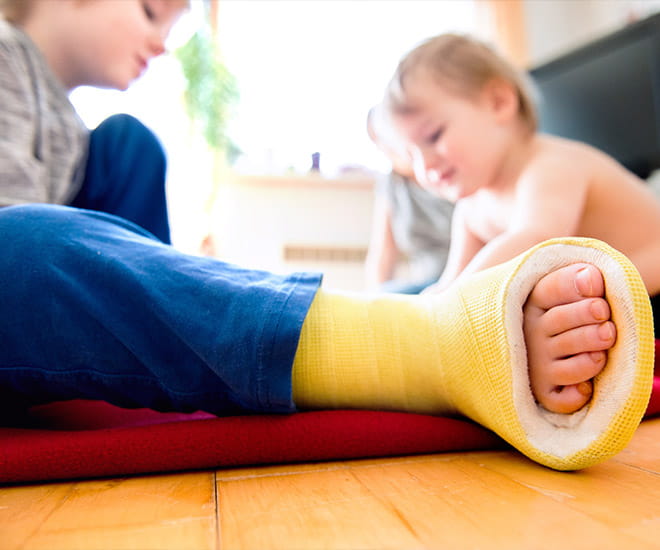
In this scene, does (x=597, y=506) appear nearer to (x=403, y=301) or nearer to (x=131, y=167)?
(x=403, y=301)

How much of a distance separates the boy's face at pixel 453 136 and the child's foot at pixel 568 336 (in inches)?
24.6

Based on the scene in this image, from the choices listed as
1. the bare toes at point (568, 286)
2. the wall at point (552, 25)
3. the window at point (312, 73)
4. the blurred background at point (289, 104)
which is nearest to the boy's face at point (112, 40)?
the bare toes at point (568, 286)

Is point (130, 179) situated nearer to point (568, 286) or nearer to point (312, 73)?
point (568, 286)

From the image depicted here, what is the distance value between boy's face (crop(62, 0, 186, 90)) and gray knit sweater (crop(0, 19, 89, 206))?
0.09 metres

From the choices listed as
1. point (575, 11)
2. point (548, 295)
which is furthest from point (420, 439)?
point (575, 11)

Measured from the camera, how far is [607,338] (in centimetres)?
41

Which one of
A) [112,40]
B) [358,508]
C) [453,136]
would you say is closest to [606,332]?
[358,508]

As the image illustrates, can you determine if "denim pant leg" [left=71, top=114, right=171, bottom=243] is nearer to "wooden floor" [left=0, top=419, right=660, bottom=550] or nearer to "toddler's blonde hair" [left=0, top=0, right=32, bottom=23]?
"toddler's blonde hair" [left=0, top=0, right=32, bottom=23]

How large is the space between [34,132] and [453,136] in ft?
2.24

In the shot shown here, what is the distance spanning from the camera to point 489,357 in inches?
17.7

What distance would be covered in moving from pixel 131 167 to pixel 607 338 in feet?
2.34

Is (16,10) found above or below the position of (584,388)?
above

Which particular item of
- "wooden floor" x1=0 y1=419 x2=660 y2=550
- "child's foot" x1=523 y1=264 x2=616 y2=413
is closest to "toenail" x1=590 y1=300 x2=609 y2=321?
"child's foot" x1=523 y1=264 x2=616 y2=413

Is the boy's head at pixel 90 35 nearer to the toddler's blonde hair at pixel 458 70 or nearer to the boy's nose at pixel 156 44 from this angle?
the boy's nose at pixel 156 44
